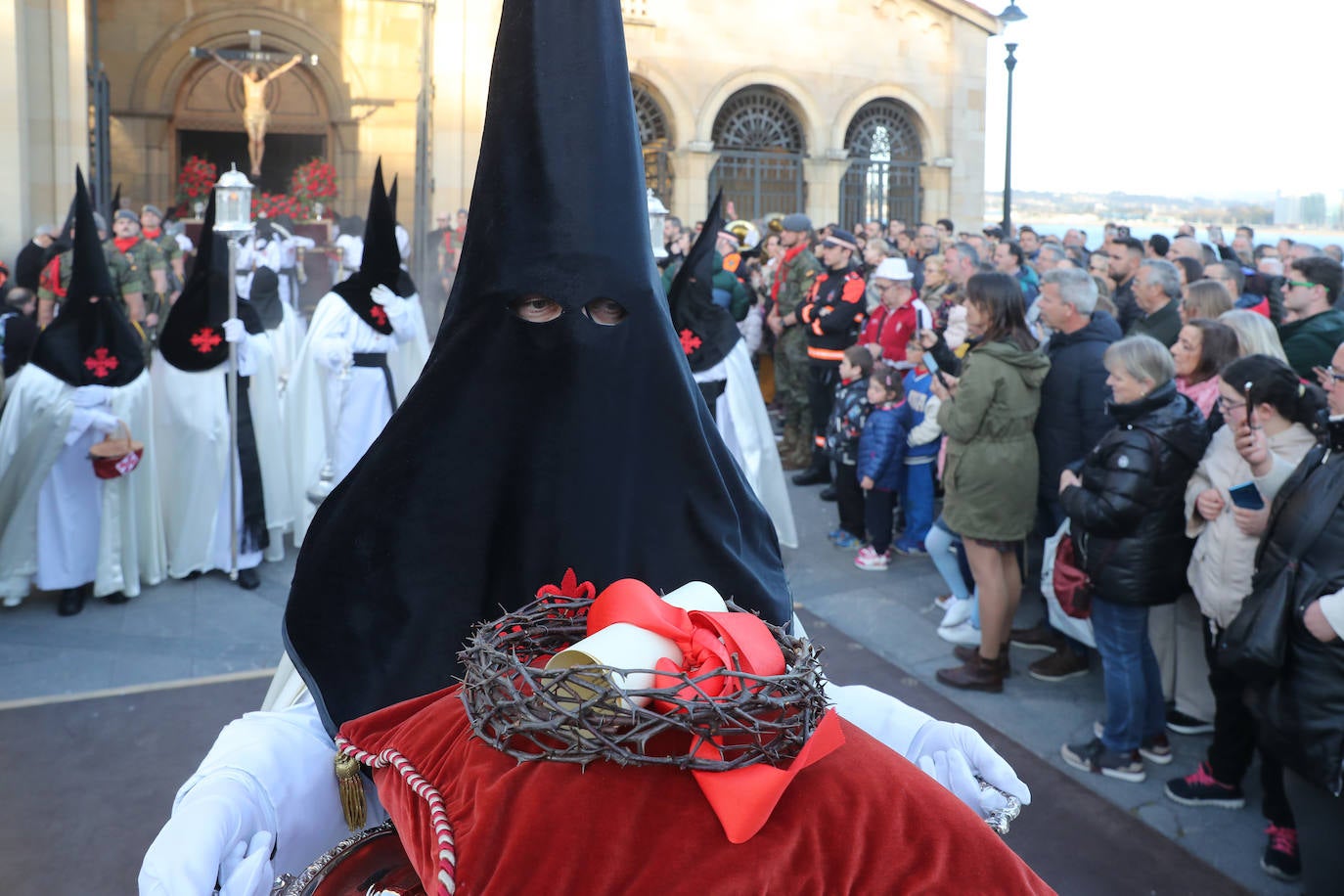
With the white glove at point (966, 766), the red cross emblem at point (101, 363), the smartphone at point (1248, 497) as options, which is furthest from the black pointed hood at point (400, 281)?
the white glove at point (966, 766)

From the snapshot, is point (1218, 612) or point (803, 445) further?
point (803, 445)

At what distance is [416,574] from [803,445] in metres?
8.96

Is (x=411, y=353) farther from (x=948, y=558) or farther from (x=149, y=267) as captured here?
(x=948, y=558)

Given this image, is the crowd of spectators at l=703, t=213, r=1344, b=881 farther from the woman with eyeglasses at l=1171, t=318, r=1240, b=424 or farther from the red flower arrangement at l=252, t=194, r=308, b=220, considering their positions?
the red flower arrangement at l=252, t=194, r=308, b=220

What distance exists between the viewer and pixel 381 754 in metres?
1.68

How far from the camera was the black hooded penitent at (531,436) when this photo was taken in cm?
205

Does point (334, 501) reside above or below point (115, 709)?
above

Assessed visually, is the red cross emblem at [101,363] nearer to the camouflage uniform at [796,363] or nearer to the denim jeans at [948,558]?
the denim jeans at [948,558]

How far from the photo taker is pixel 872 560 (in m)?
7.74

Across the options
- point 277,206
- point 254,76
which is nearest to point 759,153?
point 277,206

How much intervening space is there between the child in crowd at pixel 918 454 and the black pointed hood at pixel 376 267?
3.52 metres

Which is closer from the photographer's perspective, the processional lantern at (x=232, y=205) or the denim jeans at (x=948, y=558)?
the denim jeans at (x=948, y=558)

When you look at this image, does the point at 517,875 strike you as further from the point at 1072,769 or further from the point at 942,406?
the point at 942,406

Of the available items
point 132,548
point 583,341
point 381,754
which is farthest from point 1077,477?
point 132,548
